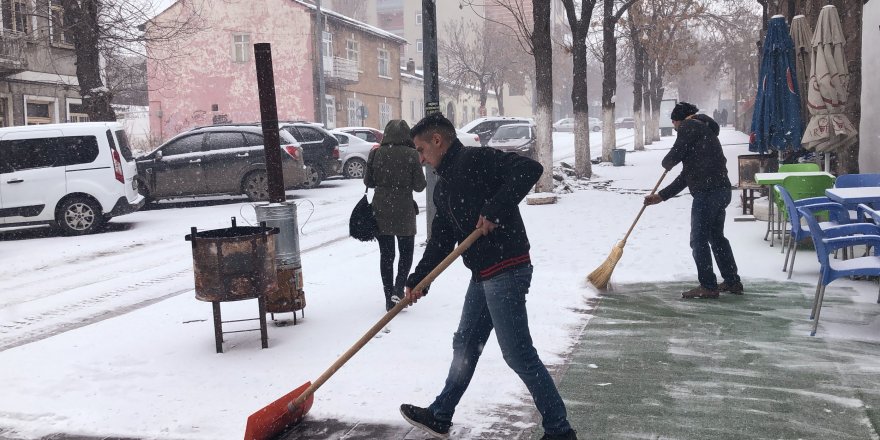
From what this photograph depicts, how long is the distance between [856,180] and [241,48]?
34.5 m

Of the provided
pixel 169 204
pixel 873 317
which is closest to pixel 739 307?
pixel 873 317

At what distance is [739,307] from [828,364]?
1.76 meters

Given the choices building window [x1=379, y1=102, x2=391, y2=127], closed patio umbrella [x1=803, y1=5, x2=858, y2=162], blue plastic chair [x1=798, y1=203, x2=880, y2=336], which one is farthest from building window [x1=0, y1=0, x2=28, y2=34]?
building window [x1=379, y1=102, x2=391, y2=127]

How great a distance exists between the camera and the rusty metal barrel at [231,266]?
19.3 ft

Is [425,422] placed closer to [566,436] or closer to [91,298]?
[566,436]

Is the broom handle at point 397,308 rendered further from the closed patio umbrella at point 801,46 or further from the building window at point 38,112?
the building window at point 38,112

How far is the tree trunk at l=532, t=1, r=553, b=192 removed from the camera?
52.0ft

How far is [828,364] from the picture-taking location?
Result: 5.34 meters

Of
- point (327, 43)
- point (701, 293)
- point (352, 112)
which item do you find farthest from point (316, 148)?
point (352, 112)

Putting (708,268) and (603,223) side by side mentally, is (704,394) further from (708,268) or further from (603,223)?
(603,223)

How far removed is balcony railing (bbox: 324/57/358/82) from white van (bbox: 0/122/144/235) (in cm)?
2613

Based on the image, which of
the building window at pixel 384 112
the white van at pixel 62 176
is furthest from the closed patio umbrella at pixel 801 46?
the building window at pixel 384 112

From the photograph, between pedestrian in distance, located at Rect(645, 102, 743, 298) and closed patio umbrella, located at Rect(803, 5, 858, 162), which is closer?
pedestrian in distance, located at Rect(645, 102, 743, 298)

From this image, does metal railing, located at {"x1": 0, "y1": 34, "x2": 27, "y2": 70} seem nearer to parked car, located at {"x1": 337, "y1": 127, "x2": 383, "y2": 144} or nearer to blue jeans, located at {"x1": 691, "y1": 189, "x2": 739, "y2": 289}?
parked car, located at {"x1": 337, "y1": 127, "x2": 383, "y2": 144}
